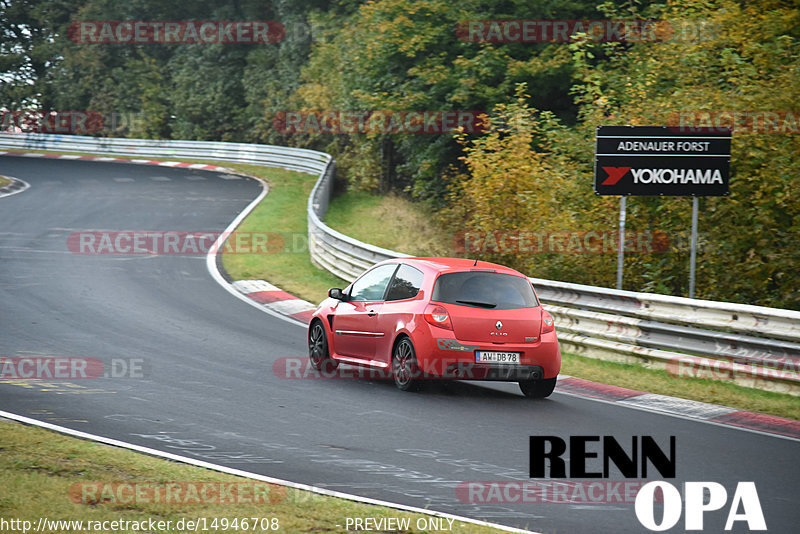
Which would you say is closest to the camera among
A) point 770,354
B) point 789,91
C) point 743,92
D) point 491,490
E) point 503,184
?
point 491,490

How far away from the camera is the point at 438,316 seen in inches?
404

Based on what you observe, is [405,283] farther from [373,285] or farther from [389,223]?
[389,223]

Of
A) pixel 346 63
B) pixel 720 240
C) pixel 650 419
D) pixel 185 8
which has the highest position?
pixel 185 8

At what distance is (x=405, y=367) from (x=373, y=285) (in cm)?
145

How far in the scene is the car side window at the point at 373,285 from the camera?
11.4 meters

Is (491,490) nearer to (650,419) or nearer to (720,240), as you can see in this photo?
(650,419)

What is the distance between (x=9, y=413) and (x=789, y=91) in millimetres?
12387

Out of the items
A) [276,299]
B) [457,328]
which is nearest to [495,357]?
[457,328]

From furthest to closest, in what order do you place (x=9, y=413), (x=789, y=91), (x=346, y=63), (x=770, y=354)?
(x=346, y=63), (x=789, y=91), (x=770, y=354), (x=9, y=413)

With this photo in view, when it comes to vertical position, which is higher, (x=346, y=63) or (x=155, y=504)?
(x=346, y=63)

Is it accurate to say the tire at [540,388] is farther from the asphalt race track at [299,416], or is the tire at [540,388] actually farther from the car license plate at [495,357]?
the car license plate at [495,357]

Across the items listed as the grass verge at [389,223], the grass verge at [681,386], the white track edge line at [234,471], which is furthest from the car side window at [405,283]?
the grass verge at [389,223]

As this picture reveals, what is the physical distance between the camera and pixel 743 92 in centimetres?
1653

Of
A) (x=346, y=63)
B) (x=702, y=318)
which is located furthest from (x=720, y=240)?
(x=346, y=63)
